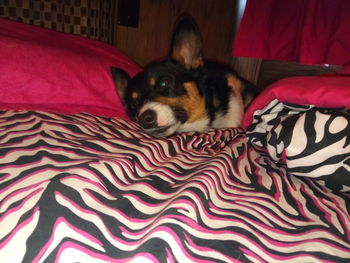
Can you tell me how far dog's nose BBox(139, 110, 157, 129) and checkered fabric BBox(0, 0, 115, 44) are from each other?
29.4 inches

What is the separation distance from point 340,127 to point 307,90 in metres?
0.17

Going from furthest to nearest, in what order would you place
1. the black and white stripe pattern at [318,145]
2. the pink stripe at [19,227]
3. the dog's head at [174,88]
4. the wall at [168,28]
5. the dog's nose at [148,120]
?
the wall at [168,28] → the dog's head at [174,88] → the dog's nose at [148,120] → the black and white stripe pattern at [318,145] → the pink stripe at [19,227]

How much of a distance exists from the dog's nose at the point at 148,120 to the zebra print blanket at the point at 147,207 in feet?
1.16

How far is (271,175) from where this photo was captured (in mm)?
766

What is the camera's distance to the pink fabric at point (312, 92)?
29.0 inches

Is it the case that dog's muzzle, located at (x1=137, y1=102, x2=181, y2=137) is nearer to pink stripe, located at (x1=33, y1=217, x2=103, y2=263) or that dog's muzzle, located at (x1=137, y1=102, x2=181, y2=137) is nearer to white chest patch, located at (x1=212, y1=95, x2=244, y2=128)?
white chest patch, located at (x1=212, y1=95, x2=244, y2=128)

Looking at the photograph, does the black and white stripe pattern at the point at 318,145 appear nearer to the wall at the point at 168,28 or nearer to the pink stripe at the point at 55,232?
the pink stripe at the point at 55,232

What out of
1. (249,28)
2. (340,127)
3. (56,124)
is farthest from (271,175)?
(249,28)

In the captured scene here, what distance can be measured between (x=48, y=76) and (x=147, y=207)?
83 cm

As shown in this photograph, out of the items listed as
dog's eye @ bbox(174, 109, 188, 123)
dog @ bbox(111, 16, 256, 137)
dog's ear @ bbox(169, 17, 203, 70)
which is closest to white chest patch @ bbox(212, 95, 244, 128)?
dog @ bbox(111, 16, 256, 137)

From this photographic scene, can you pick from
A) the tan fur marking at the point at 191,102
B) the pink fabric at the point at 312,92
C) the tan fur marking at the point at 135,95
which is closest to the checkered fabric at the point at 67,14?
the tan fur marking at the point at 135,95

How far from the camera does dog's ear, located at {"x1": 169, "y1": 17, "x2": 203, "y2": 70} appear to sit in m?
1.51

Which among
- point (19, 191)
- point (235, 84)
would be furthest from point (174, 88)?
point (19, 191)

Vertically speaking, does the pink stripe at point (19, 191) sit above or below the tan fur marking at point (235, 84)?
below
